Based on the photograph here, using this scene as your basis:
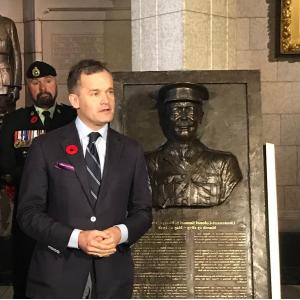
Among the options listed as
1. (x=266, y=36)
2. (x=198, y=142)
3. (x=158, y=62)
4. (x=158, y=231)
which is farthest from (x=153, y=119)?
(x=266, y=36)

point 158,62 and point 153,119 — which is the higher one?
point 158,62

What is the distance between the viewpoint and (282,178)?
6980 millimetres

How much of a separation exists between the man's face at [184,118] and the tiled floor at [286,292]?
7.70 ft

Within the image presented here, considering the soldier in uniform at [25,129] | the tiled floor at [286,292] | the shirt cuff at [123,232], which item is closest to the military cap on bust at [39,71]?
the soldier in uniform at [25,129]

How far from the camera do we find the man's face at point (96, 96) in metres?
2.91

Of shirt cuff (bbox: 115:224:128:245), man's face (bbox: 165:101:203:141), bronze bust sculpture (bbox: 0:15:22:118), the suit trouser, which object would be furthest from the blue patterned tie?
bronze bust sculpture (bbox: 0:15:22:118)

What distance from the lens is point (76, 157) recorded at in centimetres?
295

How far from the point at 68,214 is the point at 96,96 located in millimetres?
482

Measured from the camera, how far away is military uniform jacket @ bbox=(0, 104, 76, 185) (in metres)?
4.45

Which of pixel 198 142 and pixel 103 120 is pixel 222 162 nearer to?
pixel 198 142

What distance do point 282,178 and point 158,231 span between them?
3228 mm

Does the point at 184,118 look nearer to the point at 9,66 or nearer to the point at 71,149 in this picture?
the point at 71,149

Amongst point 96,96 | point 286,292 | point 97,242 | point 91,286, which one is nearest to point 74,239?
point 97,242

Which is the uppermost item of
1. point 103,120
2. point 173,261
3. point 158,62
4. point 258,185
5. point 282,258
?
point 158,62
